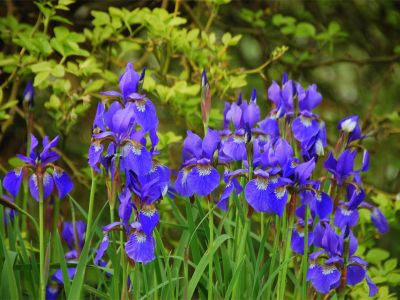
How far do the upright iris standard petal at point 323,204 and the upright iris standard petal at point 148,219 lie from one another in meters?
0.53

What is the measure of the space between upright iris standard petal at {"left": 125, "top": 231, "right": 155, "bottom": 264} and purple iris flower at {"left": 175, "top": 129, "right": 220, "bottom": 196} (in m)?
0.26

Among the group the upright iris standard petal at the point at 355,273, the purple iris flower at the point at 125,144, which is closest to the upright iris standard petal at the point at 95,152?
the purple iris flower at the point at 125,144

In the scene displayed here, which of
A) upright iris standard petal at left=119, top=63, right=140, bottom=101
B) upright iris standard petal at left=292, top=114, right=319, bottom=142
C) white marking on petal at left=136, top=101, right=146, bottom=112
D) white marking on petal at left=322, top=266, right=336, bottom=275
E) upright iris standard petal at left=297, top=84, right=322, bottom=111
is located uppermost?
upright iris standard petal at left=119, top=63, right=140, bottom=101

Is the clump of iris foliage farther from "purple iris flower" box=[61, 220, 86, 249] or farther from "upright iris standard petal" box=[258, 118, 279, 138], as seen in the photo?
"purple iris flower" box=[61, 220, 86, 249]

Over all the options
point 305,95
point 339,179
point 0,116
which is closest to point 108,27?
point 0,116

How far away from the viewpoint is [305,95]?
9.07 ft

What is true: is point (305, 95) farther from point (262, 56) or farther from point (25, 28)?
point (262, 56)

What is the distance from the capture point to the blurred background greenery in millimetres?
3480

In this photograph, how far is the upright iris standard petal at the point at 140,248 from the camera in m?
2.08

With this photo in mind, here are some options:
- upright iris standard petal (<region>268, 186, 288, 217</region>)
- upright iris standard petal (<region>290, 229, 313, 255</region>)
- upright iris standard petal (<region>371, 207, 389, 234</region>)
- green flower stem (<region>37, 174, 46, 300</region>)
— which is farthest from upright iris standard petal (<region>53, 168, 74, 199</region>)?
upright iris standard petal (<region>371, 207, 389, 234</region>)

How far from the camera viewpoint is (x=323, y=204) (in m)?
2.40

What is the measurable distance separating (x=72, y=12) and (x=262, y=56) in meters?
1.16

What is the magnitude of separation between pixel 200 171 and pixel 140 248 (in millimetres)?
344

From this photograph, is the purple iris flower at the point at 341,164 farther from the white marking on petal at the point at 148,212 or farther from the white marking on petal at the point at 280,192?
the white marking on petal at the point at 148,212
